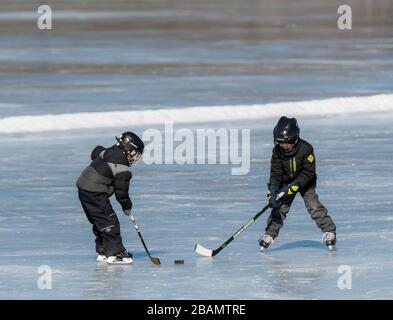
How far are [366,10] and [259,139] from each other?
26700 millimetres

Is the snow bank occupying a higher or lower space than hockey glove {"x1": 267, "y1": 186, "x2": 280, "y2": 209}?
higher

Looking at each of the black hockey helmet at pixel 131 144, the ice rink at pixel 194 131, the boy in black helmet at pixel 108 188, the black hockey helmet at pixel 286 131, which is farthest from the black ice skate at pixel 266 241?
the black hockey helmet at pixel 131 144

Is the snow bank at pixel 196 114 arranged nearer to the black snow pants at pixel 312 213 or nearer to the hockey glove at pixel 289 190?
the black snow pants at pixel 312 213

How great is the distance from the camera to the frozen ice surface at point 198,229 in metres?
8.51

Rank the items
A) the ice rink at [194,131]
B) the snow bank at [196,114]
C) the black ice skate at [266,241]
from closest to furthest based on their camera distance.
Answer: the ice rink at [194,131]
the black ice skate at [266,241]
the snow bank at [196,114]

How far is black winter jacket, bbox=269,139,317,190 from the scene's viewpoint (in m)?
9.52

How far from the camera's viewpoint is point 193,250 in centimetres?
977

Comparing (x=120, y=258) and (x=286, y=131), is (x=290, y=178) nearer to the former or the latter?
(x=286, y=131)

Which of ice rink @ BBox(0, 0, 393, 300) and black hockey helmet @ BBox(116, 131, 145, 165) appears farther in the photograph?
black hockey helmet @ BBox(116, 131, 145, 165)

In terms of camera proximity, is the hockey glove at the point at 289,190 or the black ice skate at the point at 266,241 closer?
the hockey glove at the point at 289,190

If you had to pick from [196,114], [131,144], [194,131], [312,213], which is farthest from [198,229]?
[196,114]

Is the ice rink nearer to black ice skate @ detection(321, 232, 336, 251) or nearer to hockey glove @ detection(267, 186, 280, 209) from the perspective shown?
black ice skate @ detection(321, 232, 336, 251)

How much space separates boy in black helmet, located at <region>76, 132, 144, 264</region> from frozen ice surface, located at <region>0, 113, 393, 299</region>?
0.57 ft

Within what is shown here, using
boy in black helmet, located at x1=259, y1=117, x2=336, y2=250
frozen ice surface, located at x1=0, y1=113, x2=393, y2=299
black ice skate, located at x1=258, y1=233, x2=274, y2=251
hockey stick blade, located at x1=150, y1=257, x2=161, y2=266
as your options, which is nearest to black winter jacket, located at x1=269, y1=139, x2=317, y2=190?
boy in black helmet, located at x1=259, y1=117, x2=336, y2=250
